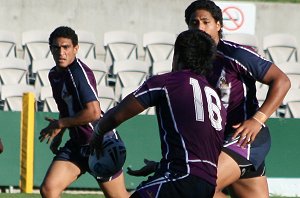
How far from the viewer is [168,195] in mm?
5617

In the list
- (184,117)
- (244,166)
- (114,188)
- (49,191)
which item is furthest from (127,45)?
(184,117)

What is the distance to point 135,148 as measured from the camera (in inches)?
521

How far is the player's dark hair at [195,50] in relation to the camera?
558 cm

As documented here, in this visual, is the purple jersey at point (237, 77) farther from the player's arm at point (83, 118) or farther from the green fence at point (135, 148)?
the green fence at point (135, 148)

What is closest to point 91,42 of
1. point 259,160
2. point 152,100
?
point 259,160

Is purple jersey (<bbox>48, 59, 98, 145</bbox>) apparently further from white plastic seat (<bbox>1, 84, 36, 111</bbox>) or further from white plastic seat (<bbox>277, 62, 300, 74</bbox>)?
white plastic seat (<bbox>277, 62, 300, 74</bbox>)

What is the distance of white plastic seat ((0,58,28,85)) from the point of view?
15.8 metres

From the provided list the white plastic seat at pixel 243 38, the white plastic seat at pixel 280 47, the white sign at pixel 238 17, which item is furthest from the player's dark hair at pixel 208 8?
the white sign at pixel 238 17

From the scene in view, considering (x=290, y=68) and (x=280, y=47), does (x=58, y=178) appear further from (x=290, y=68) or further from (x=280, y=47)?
(x=280, y=47)

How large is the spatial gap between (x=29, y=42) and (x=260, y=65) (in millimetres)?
10182

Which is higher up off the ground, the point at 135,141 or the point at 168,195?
the point at 168,195

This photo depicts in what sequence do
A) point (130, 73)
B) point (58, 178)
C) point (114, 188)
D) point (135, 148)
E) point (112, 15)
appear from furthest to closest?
point (112, 15) → point (130, 73) → point (135, 148) → point (114, 188) → point (58, 178)

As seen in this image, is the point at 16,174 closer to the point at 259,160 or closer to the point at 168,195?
the point at 259,160

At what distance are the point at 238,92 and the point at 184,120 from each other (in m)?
1.63
